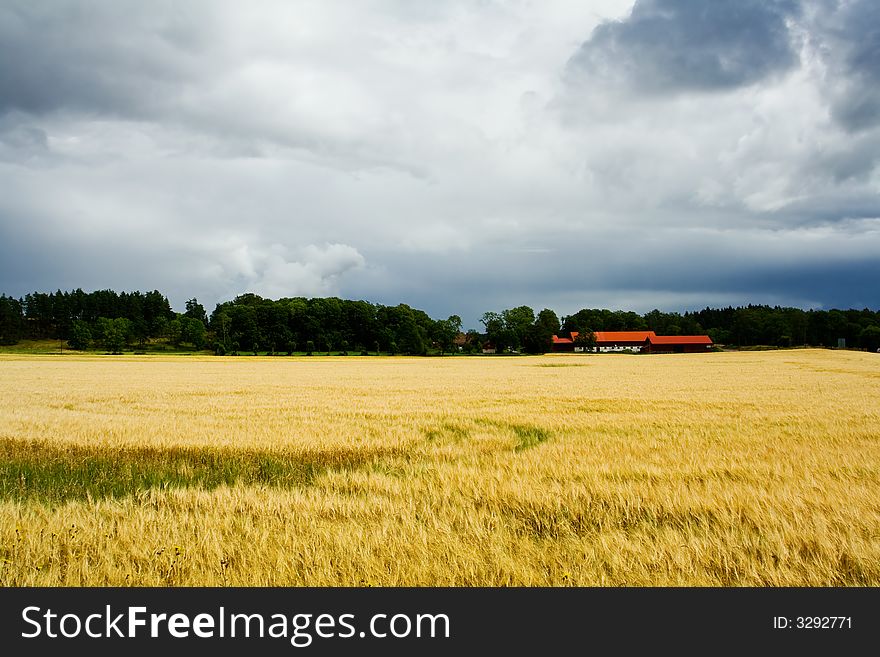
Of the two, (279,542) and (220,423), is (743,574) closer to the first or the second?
(279,542)

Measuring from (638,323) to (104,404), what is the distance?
17988 centimetres

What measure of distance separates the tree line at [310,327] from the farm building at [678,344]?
1827 centimetres

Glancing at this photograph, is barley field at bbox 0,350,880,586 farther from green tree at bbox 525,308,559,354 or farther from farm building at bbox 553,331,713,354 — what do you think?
farm building at bbox 553,331,713,354

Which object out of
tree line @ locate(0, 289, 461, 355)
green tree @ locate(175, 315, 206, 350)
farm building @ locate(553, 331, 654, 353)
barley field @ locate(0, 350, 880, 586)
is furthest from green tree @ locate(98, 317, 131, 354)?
barley field @ locate(0, 350, 880, 586)

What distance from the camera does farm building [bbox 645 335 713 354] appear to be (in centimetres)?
14512

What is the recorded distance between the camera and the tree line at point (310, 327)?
397 ft

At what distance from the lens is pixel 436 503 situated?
680 centimetres

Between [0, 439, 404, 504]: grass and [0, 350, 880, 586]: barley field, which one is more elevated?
[0, 350, 880, 586]: barley field

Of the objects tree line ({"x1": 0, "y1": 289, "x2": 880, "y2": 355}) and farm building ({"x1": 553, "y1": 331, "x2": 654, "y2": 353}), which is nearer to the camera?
tree line ({"x1": 0, "y1": 289, "x2": 880, "y2": 355})

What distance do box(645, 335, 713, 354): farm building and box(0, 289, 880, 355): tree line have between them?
18.3 metres

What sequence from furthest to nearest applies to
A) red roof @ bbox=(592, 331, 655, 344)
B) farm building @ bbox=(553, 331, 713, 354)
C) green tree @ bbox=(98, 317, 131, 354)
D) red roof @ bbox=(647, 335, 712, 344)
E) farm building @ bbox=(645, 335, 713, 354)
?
red roof @ bbox=(592, 331, 655, 344) < red roof @ bbox=(647, 335, 712, 344) < farm building @ bbox=(553, 331, 713, 354) < farm building @ bbox=(645, 335, 713, 354) < green tree @ bbox=(98, 317, 131, 354)

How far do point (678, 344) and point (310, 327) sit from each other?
316ft
